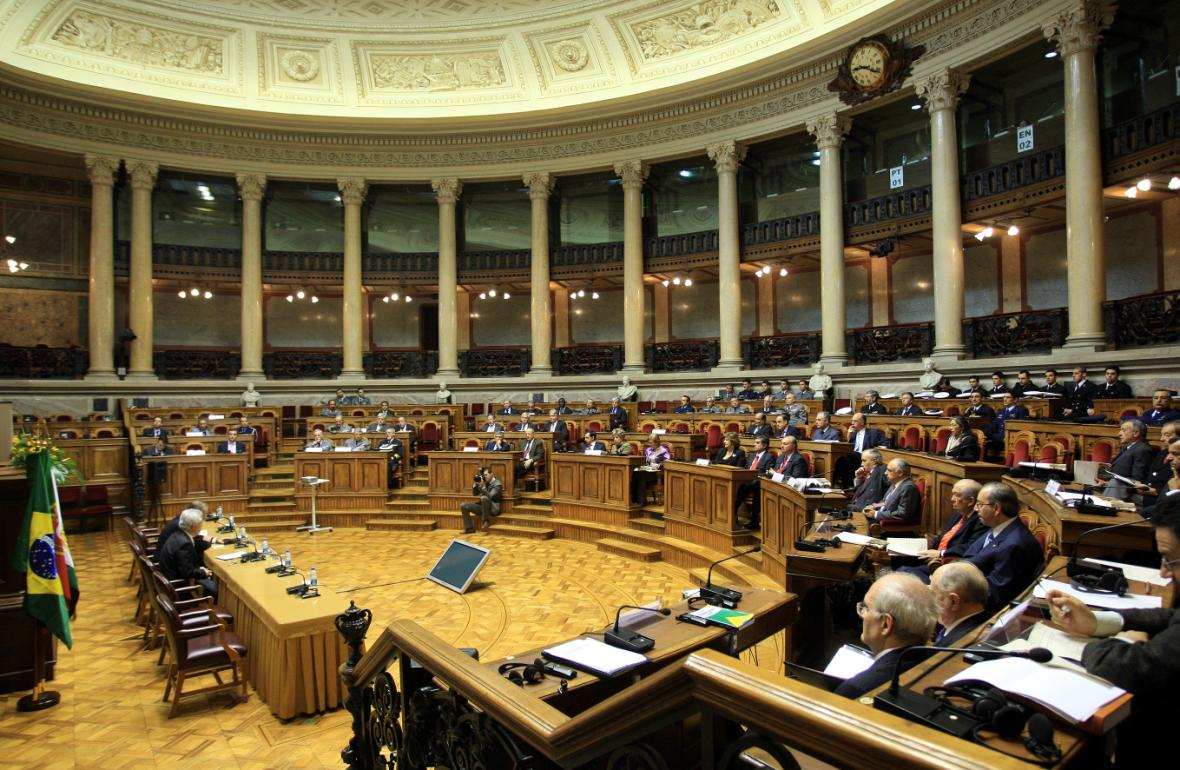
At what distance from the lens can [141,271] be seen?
1648cm

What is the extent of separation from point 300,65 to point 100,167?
5.56 metres

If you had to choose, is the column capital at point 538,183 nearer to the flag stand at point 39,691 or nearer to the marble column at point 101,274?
the marble column at point 101,274

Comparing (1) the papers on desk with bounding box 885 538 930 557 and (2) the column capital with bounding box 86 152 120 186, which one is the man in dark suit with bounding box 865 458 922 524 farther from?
(2) the column capital with bounding box 86 152 120 186

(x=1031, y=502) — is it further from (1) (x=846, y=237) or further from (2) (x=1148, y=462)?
(1) (x=846, y=237)

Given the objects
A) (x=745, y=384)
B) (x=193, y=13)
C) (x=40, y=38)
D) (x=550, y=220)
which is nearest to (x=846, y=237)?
(x=745, y=384)

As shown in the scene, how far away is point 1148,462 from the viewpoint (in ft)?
17.3

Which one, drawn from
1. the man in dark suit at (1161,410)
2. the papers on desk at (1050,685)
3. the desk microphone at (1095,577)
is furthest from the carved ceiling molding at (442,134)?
the papers on desk at (1050,685)

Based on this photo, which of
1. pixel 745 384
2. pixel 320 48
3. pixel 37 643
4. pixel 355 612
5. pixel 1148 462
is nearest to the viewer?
pixel 355 612

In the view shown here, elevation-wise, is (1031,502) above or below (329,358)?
below

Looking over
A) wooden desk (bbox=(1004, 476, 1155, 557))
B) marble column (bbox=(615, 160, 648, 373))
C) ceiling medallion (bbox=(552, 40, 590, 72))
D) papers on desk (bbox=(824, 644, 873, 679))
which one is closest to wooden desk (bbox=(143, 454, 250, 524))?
marble column (bbox=(615, 160, 648, 373))

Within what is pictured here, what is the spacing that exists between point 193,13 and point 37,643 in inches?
685

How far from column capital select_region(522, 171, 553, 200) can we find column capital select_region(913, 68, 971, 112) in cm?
915

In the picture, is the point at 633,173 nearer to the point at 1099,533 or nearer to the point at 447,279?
the point at 447,279

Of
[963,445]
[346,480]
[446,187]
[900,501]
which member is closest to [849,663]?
[900,501]
